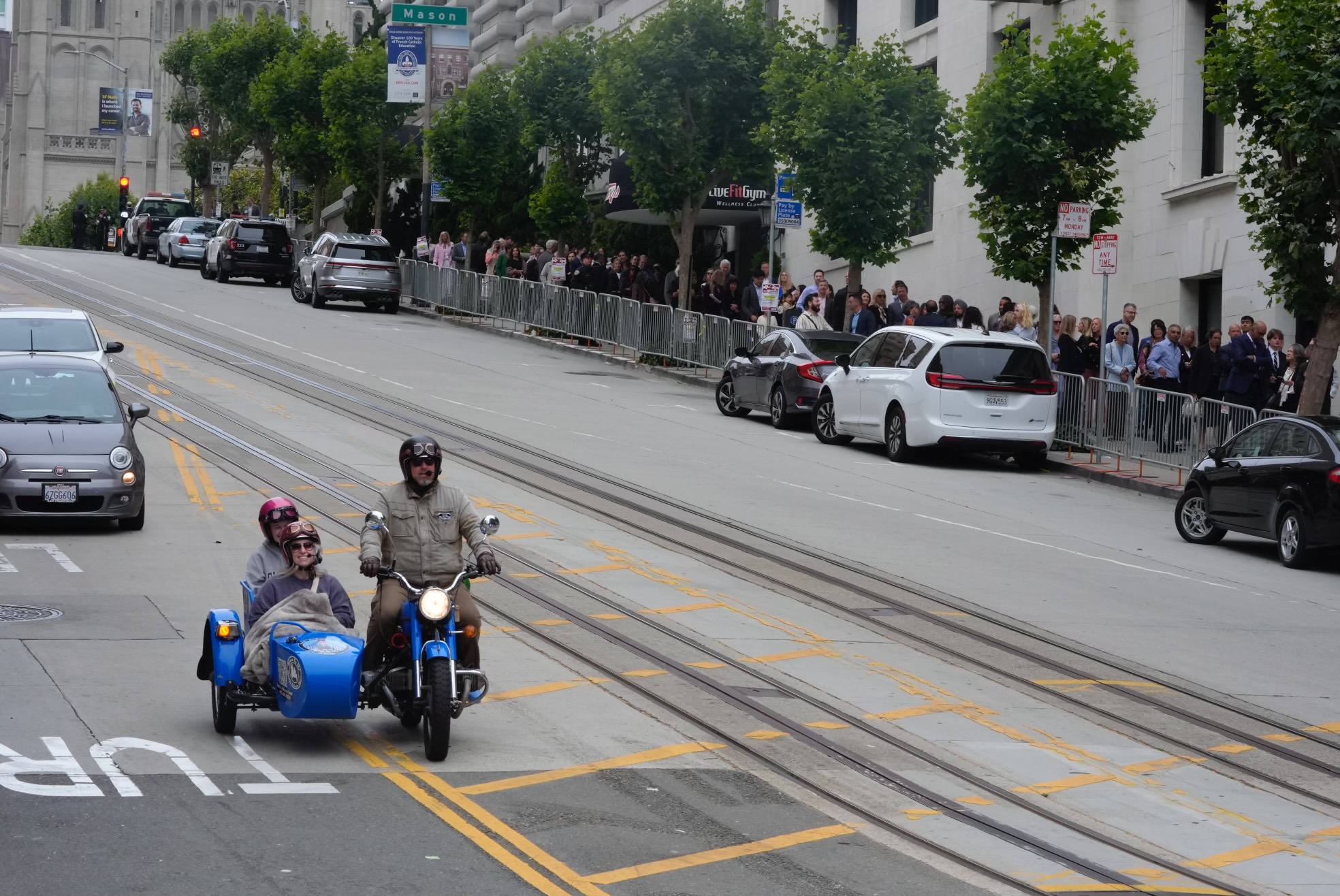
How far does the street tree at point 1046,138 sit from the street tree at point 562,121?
1952 cm

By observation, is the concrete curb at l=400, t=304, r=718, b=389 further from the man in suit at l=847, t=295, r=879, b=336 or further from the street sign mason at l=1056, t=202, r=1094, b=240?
the street sign mason at l=1056, t=202, r=1094, b=240

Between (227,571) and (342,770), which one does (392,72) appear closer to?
(227,571)

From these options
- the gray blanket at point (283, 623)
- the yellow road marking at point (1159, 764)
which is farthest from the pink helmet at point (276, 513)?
the yellow road marking at point (1159, 764)

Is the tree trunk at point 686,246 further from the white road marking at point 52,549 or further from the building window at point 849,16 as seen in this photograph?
the white road marking at point 52,549

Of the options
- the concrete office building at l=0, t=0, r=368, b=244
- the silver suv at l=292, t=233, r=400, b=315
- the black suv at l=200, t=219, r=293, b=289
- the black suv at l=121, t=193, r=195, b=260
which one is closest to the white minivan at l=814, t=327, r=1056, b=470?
the silver suv at l=292, t=233, r=400, b=315

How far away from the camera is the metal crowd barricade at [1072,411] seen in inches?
1008

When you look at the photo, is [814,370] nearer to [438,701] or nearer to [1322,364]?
[1322,364]

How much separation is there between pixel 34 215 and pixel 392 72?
312 feet

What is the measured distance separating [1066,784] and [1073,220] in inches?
679

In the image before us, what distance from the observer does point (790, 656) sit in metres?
12.7

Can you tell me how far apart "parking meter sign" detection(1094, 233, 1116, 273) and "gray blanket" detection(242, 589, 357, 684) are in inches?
661

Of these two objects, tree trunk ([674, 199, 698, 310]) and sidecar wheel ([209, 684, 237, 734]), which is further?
tree trunk ([674, 199, 698, 310])

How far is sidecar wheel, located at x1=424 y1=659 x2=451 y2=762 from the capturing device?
31.4 feet

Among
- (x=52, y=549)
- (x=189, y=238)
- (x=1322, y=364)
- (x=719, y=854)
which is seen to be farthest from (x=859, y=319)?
(x=189, y=238)
